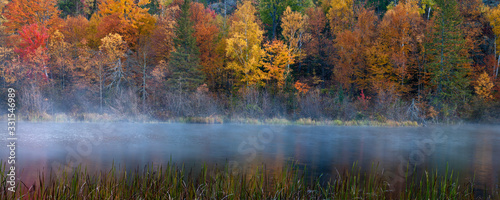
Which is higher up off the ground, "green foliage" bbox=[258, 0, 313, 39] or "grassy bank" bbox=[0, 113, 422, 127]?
"green foliage" bbox=[258, 0, 313, 39]

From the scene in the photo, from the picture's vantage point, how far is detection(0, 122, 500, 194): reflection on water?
15.4 metres

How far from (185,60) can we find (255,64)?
760 centimetres

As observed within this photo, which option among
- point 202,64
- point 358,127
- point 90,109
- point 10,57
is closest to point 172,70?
point 202,64

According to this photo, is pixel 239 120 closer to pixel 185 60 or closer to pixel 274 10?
pixel 185 60

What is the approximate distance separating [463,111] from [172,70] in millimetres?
27851

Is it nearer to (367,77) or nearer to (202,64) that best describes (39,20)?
(202,64)

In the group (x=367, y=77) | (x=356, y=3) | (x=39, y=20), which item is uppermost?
(x=356, y=3)

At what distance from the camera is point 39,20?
43.9m

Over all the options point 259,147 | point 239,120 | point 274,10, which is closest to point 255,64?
point 239,120

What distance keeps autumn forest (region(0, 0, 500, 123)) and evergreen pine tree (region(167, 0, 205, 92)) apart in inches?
5.1

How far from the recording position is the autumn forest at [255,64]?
34.3 metres

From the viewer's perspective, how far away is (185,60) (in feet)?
131

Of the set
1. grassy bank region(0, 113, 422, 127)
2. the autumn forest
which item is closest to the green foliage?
the autumn forest

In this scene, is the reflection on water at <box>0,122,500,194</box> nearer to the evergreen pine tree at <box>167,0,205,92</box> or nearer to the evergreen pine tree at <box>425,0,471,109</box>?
the evergreen pine tree at <box>425,0,471,109</box>
